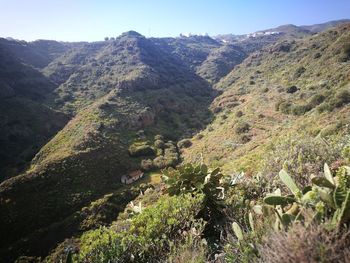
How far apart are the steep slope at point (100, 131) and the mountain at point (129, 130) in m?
0.16

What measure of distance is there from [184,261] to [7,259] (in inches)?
768

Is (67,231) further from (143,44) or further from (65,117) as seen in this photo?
(143,44)

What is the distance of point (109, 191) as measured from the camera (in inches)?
1140

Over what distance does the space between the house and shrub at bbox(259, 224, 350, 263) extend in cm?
2838

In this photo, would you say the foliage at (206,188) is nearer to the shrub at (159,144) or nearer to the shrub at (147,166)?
the shrub at (147,166)

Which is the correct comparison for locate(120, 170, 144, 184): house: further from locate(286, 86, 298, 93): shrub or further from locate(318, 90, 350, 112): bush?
locate(286, 86, 298, 93): shrub

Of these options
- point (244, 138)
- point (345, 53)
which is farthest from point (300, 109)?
point (345, 53)

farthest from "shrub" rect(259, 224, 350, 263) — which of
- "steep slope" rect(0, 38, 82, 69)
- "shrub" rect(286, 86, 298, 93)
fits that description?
"steep slope" rect(0, 38, 82, 69)

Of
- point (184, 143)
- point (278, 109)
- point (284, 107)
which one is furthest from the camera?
point (184, 143)

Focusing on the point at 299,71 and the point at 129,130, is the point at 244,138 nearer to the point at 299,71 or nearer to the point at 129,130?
the point at 129,130

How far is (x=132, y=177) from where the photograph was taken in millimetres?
31688

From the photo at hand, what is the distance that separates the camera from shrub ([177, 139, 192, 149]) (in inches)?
Result: 1555

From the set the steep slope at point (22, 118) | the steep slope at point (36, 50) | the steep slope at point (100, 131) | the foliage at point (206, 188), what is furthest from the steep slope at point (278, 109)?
the steep slope at point (36, 50)

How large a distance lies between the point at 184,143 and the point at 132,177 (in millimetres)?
10543
